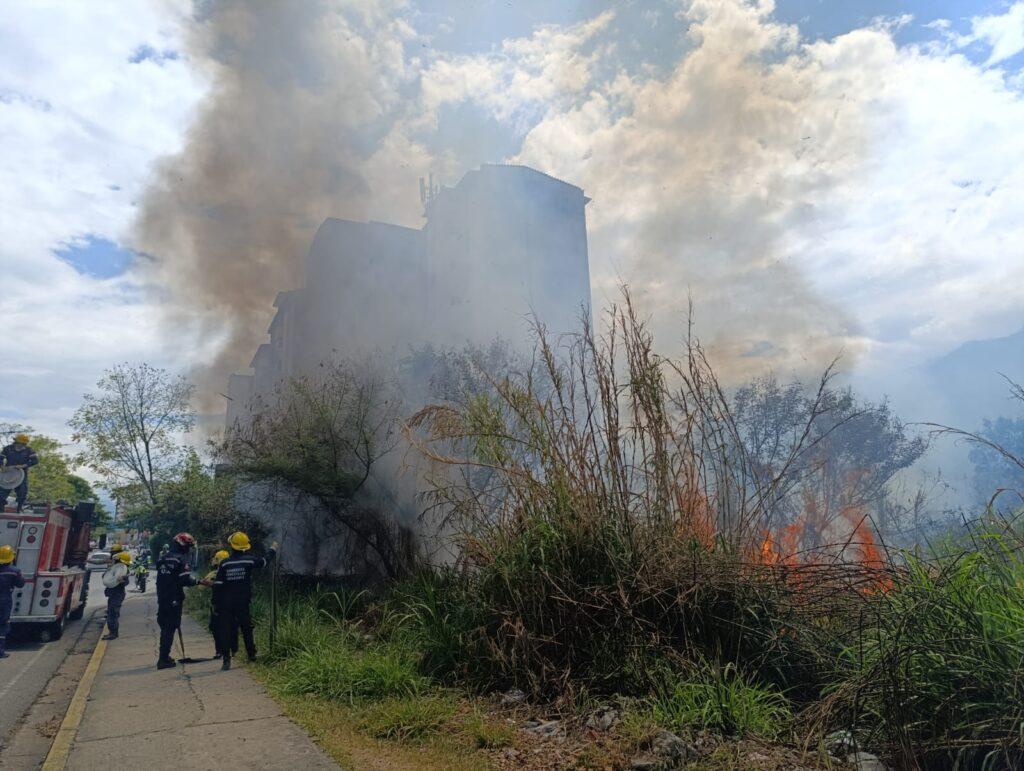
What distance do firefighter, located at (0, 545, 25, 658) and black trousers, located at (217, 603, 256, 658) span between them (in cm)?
325

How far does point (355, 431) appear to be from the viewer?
9695 millimetres

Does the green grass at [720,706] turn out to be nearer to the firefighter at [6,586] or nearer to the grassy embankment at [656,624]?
the grassy embankment at [656,624]

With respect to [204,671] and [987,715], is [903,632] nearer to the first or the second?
[987,715]

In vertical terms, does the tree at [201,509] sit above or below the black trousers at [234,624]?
above

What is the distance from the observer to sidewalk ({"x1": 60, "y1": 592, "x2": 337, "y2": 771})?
4.09 m

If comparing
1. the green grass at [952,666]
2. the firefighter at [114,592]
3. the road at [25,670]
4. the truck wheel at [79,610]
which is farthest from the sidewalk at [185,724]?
the truck wheel at [79,610]

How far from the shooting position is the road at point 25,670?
19.8 feet

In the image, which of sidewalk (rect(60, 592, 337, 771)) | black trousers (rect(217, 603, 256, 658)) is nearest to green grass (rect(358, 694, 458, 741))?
sidewalk (rect(60, 592, 337, 771))

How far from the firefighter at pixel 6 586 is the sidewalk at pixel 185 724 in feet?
6.52

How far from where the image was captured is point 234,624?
23.8 feet

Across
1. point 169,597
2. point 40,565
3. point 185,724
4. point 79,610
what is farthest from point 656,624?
point 79,610

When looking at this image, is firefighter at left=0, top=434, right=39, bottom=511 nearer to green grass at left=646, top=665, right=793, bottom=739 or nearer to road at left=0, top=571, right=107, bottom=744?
road at left=0, top=571, right=107, bottom=744

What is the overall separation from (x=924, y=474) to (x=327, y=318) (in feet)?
52.0

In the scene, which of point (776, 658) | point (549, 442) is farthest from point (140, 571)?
point (776, 658)
